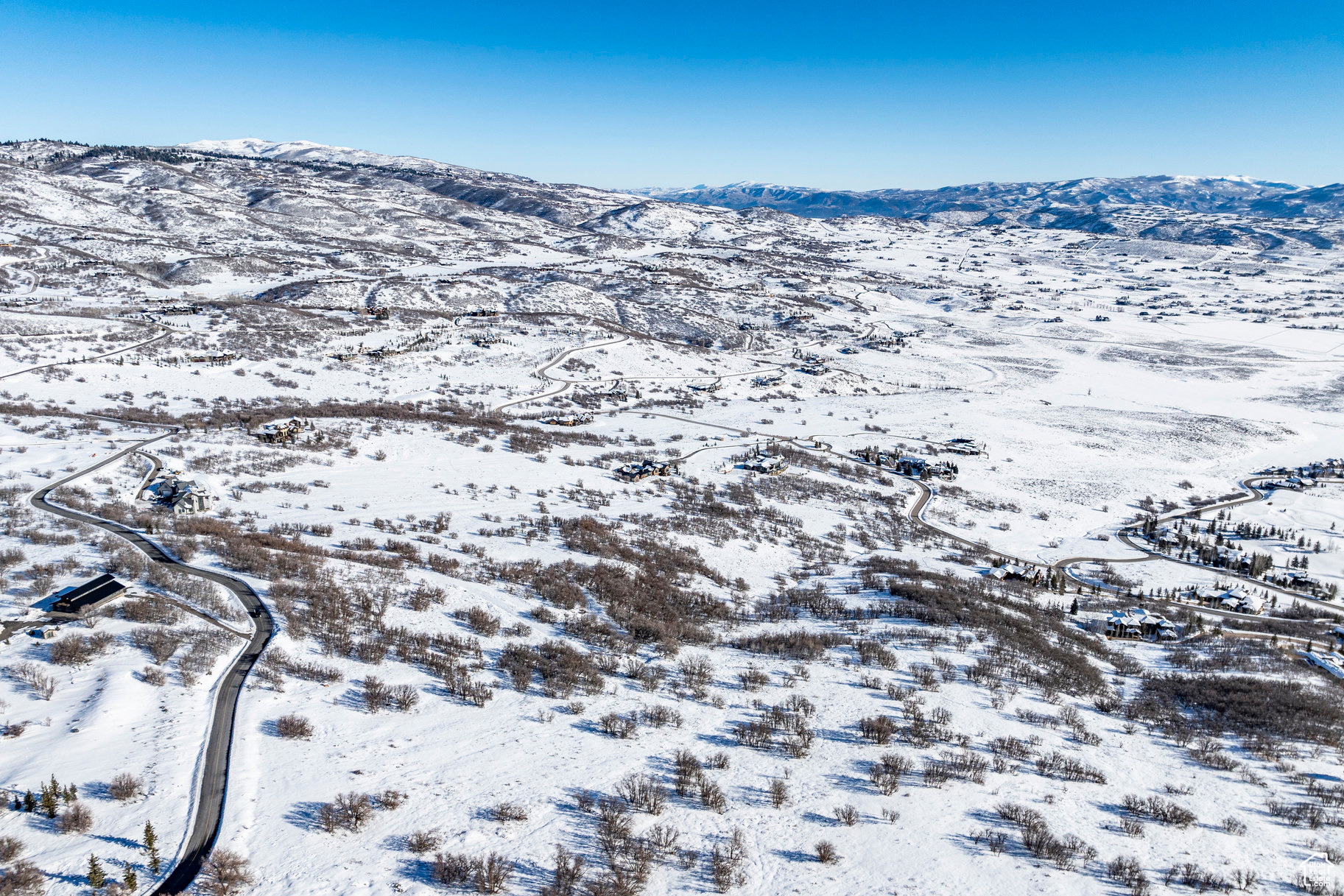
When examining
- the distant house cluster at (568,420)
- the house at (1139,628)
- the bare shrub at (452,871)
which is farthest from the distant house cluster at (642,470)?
the bare shrub at (452,871)

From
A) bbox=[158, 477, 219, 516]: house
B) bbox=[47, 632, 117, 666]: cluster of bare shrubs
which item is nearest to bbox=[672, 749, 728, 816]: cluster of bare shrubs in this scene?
bbox=[47, 632, 117, 666]: cluster of bare shrubs

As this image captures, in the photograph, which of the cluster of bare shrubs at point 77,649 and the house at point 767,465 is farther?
the house at point 767,465

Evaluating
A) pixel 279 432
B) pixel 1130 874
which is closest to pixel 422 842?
pixel 1130 874

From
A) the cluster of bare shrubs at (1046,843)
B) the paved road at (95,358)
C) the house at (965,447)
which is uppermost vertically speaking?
the paved road at (95,358)

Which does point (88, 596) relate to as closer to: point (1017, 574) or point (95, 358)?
point (1017, 574)

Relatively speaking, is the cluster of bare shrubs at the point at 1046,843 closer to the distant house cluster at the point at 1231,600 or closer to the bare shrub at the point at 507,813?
the bare shrub at the point at 507,813
